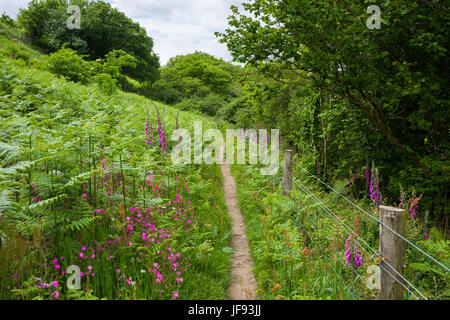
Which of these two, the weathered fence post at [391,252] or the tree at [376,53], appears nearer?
the weathered fence post at [391,252]

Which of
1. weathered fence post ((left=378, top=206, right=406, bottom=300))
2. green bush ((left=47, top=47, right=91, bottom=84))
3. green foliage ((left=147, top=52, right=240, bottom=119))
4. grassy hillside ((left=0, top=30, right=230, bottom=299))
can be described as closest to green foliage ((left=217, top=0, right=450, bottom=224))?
weathered fence post ((left=378, top=206, right=406, bottom=300))

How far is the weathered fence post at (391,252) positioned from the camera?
267cm

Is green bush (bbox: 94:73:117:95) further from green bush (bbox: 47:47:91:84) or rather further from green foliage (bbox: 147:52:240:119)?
green foliage (bbox: 147:52:240:119)

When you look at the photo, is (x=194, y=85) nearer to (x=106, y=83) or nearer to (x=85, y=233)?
(x=106, y=83)

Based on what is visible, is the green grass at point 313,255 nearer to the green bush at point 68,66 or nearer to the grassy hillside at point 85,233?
the grassy hillside at point 85,233

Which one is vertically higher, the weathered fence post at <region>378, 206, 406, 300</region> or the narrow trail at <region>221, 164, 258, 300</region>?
the weathered fence post at <region>378, 206, 406, 300</region>

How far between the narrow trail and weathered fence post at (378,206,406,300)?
1.44 m

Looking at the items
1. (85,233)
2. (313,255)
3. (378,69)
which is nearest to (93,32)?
(378,69)

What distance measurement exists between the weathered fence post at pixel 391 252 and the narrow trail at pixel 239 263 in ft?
4.72

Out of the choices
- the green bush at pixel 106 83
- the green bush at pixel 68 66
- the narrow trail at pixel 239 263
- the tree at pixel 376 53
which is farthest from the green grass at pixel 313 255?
the green bush at pixel 68 66

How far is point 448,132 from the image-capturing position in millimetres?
6727

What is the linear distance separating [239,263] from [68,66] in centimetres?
1422

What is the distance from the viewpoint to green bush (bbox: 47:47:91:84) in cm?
1370
